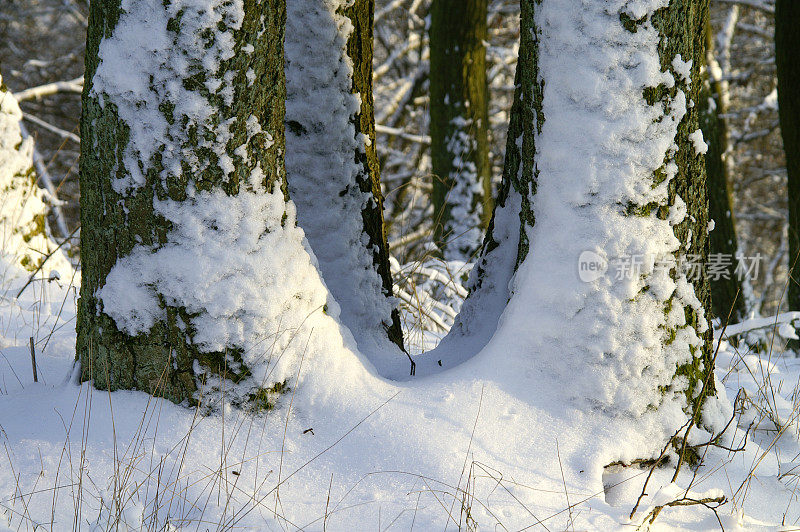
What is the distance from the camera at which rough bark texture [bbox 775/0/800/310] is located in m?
5.02

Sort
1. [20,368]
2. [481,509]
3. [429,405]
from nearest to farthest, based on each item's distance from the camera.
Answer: [481,509], [429,405], [20,368]

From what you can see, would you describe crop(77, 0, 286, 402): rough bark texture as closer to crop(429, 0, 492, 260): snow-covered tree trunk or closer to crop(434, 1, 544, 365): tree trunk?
crop(434, 1, 544, 365): tree trunk

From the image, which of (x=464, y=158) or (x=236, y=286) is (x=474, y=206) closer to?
(x=464, y=158)

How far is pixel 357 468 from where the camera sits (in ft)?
6.24

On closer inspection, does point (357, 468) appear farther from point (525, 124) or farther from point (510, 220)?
point (525, 124)

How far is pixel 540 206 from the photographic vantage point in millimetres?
2199

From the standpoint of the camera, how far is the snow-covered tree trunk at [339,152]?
9.11 feet

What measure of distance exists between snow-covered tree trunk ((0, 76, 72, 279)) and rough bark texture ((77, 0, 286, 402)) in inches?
98.7

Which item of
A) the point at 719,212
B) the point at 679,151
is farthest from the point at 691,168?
the point at 719,212

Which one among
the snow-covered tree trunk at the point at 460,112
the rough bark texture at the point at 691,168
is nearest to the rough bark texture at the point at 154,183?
the rough bark texture at the point at 691,168

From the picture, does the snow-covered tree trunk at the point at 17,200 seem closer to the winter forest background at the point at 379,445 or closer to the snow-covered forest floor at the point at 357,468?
the winter forest background at the point at 379,445

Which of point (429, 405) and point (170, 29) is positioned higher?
point (170, 29)

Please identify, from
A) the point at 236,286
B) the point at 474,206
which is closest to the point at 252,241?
the point at 236,286

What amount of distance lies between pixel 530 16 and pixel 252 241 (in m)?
1.19
